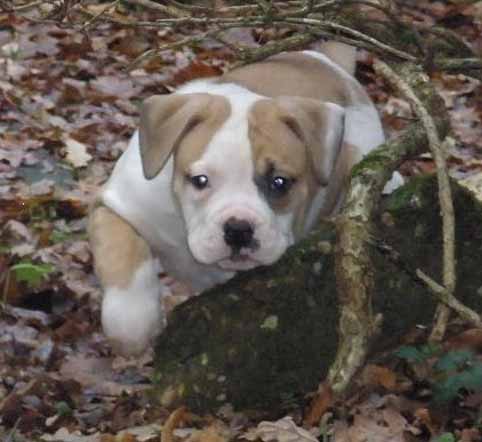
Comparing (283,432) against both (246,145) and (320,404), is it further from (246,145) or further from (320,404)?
(246,145)

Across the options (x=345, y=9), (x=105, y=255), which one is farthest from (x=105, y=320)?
(x=345, y=9)

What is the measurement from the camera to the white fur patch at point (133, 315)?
14.1ft

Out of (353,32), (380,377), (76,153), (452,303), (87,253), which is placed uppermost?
(353,32)

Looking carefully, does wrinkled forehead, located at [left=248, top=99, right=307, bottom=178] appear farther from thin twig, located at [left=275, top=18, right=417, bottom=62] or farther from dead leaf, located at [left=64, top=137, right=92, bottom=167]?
dead leaf, located at [left=64, top=137, right=92, bottom=167]

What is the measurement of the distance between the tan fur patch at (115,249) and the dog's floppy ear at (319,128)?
68 cm

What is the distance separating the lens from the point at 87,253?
571cm

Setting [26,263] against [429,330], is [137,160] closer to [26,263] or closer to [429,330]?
[26,263]

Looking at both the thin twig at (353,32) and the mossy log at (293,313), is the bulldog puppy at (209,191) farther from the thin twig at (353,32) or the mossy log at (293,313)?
the thin twig at (353,32)

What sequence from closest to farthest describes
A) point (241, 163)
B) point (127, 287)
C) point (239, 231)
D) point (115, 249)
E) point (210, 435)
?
point (210, 435), point (239, 231), point (241, 163), point (127, 287), point (115, 249)

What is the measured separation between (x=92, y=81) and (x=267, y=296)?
477cm

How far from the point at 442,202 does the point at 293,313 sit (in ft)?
1.99

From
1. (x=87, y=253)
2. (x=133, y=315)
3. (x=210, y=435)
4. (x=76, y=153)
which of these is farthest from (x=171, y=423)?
(x=76, y=153)

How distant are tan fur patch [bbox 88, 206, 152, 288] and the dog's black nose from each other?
1.49 feet

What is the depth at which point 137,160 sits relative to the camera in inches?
187
